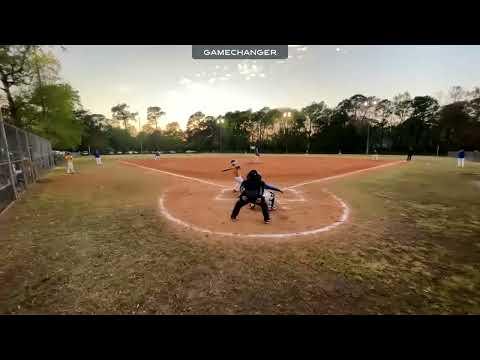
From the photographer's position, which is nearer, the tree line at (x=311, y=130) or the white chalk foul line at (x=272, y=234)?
the white chalk foul line at (x=272, y=234)

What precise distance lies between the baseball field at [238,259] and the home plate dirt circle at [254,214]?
0.06 metres

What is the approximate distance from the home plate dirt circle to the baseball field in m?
0.06

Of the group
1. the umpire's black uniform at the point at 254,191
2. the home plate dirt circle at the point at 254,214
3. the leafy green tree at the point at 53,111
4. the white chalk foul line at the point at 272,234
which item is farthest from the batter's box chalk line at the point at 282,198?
the leafy green tree at the point at 53,111

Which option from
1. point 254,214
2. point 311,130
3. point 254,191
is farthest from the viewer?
point 311,130

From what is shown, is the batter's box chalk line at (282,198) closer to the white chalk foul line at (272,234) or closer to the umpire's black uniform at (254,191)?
the white chalk foul line at (272,234)

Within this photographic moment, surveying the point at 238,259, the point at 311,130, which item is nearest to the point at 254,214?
the point at 238,259

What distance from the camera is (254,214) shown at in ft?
24.1

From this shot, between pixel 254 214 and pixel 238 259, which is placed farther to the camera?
pixel 254 214

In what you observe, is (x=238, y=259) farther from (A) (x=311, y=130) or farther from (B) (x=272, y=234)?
(A) (x=311, y=130)

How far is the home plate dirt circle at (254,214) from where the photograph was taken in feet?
19.4

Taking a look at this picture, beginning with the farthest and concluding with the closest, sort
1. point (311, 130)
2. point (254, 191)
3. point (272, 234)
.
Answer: point (311, 130)
point (254, 191)
point (272, 234)

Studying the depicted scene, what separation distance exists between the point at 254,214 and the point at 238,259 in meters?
3.03

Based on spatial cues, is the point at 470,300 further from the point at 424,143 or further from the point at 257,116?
the point at 257,116
